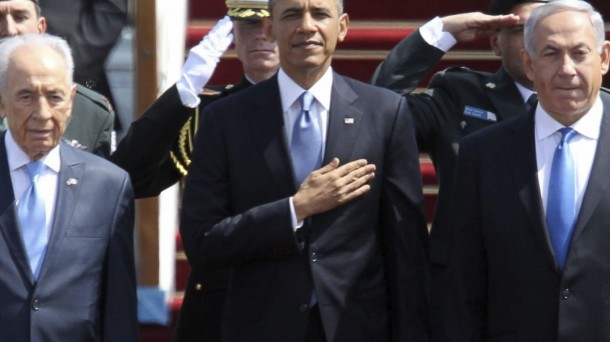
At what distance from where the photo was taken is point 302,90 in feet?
16.7

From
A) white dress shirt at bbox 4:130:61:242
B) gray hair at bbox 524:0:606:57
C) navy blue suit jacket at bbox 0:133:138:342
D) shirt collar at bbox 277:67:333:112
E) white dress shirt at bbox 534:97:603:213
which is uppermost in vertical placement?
gray hair at bbox 524:0:606:57

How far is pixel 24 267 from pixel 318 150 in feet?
3.02

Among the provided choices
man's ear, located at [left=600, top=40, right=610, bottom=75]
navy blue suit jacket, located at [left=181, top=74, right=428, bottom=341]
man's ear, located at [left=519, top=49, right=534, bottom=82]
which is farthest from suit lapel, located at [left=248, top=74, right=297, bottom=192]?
man's ear, located at [left=600, top=40, right=610, bottom=75]

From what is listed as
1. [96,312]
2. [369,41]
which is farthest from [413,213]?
[369,41]

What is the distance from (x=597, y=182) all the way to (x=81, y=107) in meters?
1.79

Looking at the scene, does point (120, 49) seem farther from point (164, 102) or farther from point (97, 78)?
point (164, 102)

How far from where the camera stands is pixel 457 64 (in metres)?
6.90

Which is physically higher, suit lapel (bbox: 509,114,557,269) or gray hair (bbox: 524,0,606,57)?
gray hair (bbox: 524,0,606,57)

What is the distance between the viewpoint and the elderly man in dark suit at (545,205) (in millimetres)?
4727

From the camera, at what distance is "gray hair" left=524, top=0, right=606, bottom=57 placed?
4.88 metres

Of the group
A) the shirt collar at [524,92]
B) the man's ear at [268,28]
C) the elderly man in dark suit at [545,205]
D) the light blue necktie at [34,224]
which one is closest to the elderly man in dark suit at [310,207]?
the elderly man in dark suit at [545,205]

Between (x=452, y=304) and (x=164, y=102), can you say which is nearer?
(x=452, y=304)

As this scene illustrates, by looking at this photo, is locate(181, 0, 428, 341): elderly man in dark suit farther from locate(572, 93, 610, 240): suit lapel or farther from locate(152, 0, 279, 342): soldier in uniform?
locate(572, 93, 610, 240): suit lapel

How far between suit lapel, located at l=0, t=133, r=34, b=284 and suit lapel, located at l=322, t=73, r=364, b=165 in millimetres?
906
